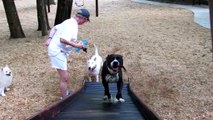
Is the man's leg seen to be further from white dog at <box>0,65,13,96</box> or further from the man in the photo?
white dog at <box>0,65,13,96</box>

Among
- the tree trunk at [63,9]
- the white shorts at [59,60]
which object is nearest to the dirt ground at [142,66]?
the white shorts at [59,60]

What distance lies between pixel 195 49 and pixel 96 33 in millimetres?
4509

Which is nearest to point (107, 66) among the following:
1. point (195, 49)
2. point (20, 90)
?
point (20, 90)

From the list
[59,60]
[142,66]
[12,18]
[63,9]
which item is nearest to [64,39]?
[59,60]

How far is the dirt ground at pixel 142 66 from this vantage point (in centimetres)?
732

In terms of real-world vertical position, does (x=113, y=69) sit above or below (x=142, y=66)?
above

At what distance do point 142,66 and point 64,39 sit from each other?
13.1ft

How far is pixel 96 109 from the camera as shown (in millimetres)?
6371

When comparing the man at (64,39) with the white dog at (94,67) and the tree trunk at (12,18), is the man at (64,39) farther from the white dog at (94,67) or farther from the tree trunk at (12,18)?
the tree trunk at (12,18)

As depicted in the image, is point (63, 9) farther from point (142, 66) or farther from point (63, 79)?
point (63, 79)

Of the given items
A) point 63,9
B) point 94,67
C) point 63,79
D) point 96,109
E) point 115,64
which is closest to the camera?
point 115,64

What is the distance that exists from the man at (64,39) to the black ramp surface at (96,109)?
584mm

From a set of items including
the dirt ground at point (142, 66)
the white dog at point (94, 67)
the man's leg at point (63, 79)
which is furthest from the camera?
the white dog at point (94, 67)

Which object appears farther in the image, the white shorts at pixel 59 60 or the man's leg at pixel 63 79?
the man's leg at pixel 63 79
